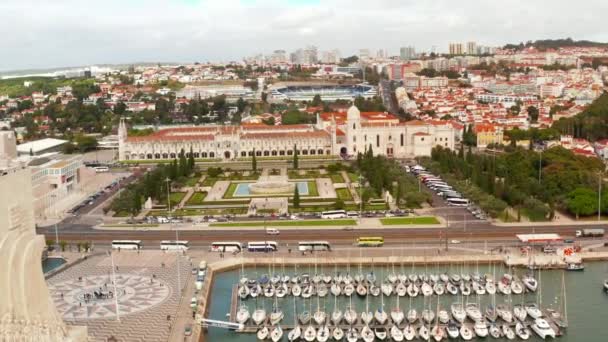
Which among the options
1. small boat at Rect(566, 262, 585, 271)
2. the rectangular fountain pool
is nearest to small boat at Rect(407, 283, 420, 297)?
small boat at Rect(566, 262, 585, 271)

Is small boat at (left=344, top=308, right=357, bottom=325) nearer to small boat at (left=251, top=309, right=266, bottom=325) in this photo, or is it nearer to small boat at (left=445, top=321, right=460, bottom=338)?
small boat at (left=251, top=309, right=266, bottom=325)

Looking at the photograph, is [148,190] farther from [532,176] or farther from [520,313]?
[520,313]

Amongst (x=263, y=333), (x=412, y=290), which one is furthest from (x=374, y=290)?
(x=263, y=333)

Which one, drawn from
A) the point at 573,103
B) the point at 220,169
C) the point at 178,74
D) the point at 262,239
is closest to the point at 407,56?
the point at 178,74

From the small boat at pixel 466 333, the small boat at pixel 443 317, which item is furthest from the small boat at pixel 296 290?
the small boat at pixel 466 333

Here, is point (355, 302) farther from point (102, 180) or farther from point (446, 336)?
point (102, 180)
